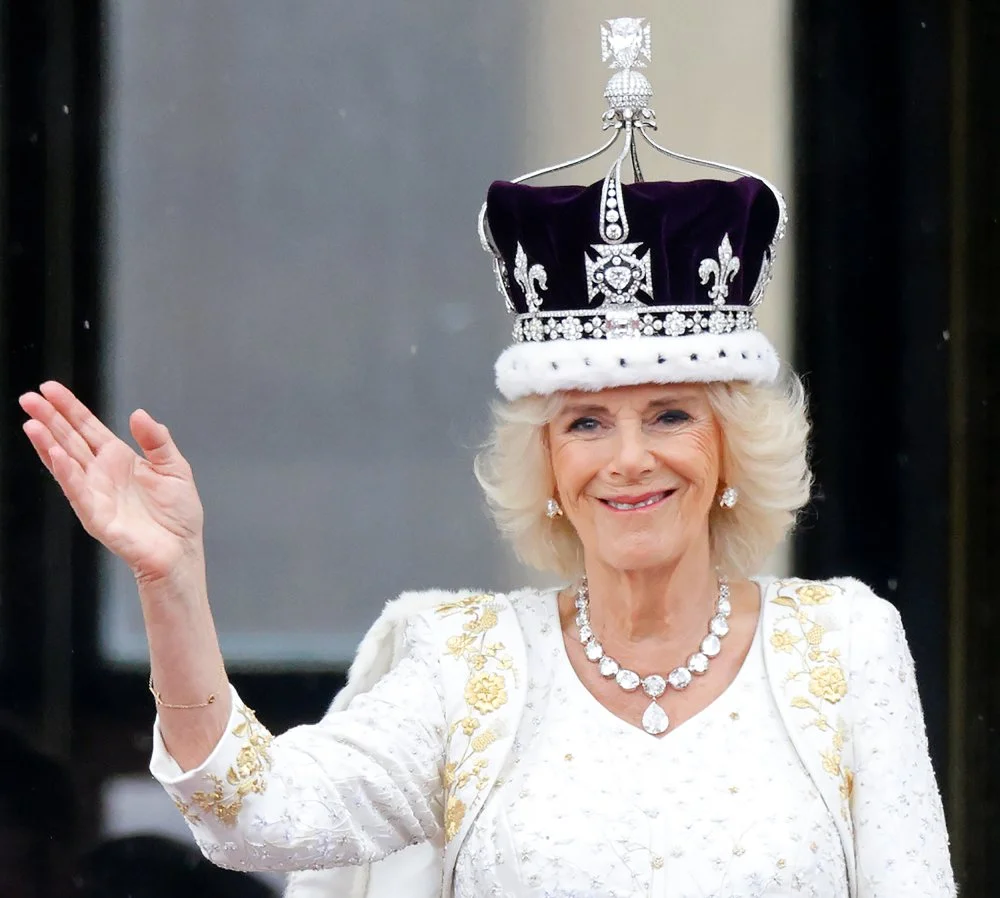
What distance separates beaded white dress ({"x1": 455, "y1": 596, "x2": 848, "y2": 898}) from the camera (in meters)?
2.33

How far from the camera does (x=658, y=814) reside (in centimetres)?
237

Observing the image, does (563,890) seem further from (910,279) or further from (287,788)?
(910,279)

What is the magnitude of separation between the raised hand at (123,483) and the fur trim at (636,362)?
1.62 ft

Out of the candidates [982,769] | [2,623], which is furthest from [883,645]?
[2,623]

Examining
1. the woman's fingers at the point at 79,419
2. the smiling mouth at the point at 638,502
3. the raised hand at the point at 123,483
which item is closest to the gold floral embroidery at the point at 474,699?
the smiling mouth at the point at 638,502

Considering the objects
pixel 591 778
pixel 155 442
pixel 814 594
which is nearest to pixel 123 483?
pixel 155 442

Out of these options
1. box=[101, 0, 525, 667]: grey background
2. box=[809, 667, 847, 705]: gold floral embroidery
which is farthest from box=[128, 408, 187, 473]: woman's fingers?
box=[101, 0, 525, 667]: grey background

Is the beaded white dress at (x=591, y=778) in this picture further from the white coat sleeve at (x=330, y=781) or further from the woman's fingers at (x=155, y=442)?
the woman's fingers at (x=155, y=442)

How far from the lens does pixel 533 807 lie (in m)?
2.39

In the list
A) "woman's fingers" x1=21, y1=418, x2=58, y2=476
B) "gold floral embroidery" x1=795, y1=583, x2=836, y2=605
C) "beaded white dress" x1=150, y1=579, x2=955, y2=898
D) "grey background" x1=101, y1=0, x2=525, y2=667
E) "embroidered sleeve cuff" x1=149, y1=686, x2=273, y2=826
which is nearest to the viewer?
"woman's fingers" x1=21, y1=418, x2=58, y2=476

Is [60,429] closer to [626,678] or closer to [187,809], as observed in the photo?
[187,809]

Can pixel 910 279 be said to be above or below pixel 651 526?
above

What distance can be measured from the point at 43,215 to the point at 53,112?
0.19m

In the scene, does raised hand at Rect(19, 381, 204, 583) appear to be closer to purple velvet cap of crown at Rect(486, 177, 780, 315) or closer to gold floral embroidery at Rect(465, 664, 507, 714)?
gold floral embroidery at Rect(465, 664, 507, 714)
